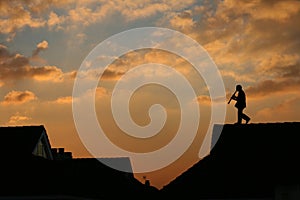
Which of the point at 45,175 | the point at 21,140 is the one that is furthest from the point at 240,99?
the point at 21,140

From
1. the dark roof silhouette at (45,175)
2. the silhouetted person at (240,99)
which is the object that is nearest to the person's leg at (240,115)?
the silhouetted person at (240,99)

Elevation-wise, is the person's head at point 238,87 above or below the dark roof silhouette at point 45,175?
above

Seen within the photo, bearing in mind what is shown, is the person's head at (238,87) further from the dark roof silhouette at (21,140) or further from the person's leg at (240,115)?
the dark roof silhouette at (21,140)

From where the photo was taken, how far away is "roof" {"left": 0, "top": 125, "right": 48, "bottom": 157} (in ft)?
127

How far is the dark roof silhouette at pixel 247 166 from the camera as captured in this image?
29344mm

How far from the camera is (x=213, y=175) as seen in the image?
101ft

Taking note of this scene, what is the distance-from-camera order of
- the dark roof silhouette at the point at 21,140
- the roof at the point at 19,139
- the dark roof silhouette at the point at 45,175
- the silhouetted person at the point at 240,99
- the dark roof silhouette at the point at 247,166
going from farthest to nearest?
the roof at the point at 19,139
the dark roof silhouette at the point at 21,140
the silhouetted person at the point at 240,99
the dark roof silhouette at the point at 45,175
the dark roof silhouette at the point at 247,166

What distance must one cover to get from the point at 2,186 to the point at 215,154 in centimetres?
1097

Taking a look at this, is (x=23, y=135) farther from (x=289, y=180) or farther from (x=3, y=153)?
(x=289, y=180)

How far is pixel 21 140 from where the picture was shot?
133 feet

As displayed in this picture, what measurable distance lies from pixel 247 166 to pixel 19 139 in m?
16.7

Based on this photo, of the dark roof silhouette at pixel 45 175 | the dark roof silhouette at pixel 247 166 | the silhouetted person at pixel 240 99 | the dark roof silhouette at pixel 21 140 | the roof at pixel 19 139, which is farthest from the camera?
the roof at pixel 19 139

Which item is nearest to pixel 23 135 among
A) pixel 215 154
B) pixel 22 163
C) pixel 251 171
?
pixel 22 163

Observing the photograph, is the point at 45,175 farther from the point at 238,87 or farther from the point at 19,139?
the point at 238,87
